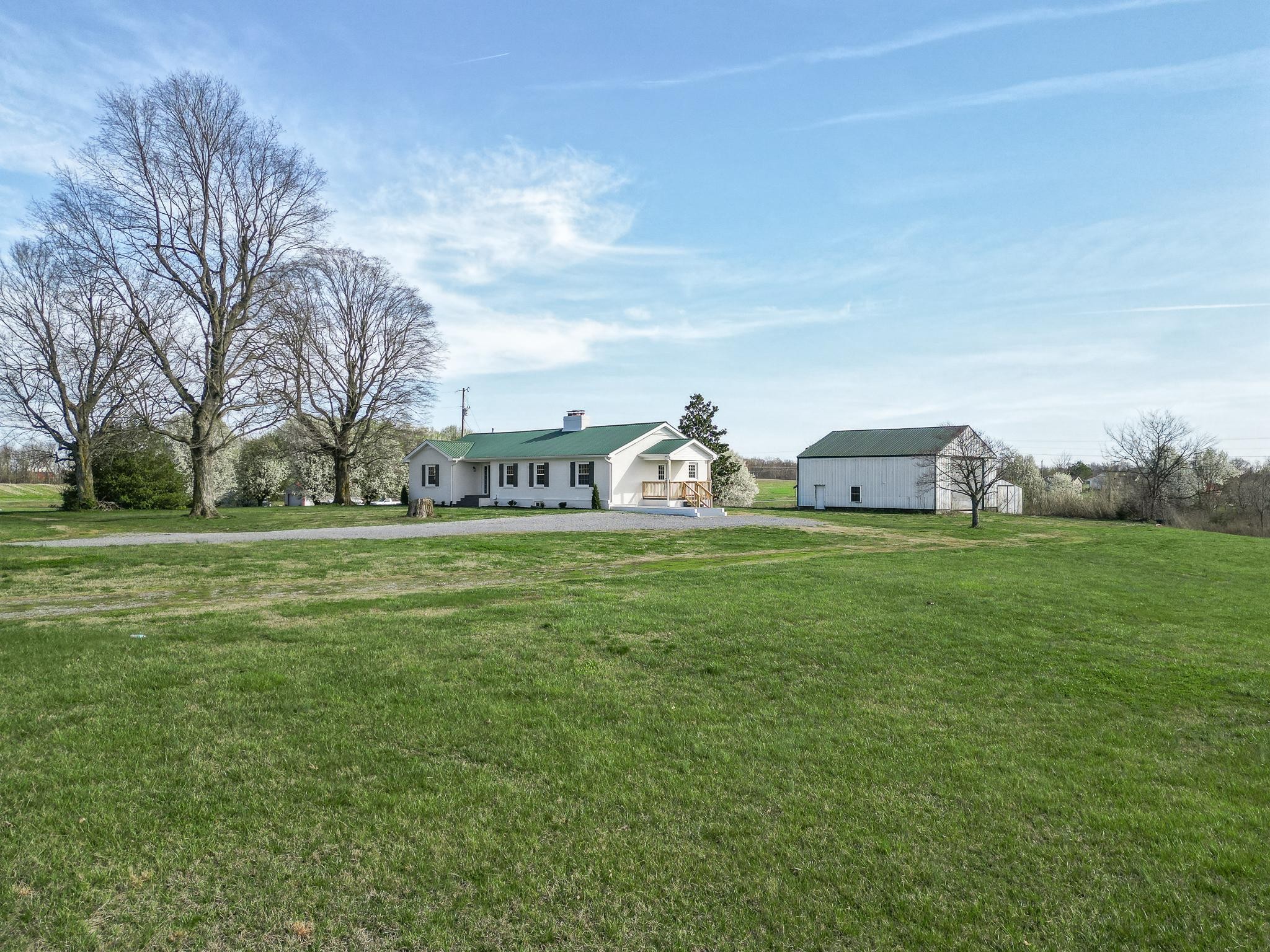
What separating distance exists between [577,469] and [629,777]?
1236 inches

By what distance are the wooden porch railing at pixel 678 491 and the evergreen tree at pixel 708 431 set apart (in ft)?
36.3

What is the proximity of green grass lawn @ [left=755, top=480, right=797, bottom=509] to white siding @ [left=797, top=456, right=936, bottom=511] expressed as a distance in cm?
328

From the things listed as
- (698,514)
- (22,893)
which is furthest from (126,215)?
(22,893)

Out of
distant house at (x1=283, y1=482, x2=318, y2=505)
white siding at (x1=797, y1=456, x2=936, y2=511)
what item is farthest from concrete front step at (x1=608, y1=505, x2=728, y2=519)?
distant house at (x1=283, y1=482, x2=318, y2=505)

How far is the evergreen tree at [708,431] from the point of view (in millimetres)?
47094

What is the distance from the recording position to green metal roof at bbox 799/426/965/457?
3938 cm

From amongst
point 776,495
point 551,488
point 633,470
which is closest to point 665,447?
point 633,470

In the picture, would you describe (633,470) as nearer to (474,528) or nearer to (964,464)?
(474,528)

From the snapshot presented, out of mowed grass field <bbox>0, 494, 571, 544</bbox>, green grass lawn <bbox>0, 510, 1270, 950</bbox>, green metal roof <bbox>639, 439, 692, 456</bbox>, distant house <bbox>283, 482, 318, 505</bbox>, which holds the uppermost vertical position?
green metal roof <bbox>639, 439, 692, 456</bbox>

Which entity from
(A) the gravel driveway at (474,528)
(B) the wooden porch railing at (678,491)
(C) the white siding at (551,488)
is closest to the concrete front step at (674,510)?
(A) the gravel driveway at (474,528)

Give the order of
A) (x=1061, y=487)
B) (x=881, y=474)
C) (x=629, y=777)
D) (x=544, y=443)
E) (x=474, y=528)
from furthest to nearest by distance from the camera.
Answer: (x=1061, y=487), (x=881, y=474), (x=544, y=443), (x=474, y=528), (x=629, y=777)

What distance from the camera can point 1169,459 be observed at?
4062 centimetres

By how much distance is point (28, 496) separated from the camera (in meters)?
53.2

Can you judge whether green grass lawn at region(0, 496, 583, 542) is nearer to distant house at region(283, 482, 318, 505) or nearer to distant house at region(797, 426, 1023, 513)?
distant house at region(283, 482, 318, 505)
